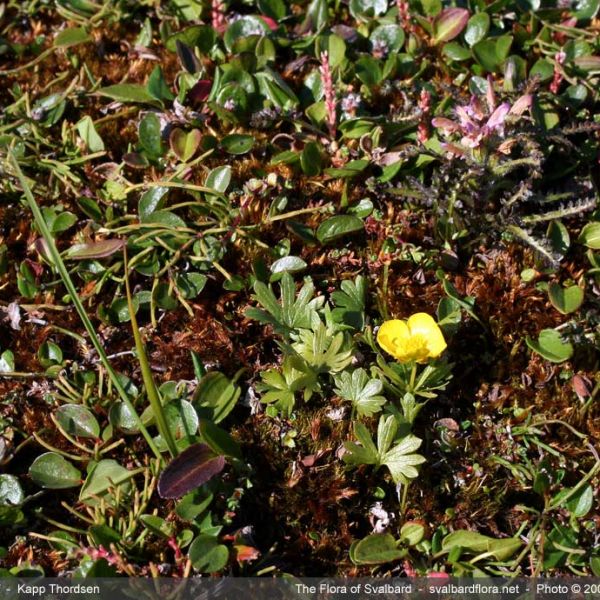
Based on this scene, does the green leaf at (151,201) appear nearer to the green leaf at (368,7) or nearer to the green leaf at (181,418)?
the green leaf at (181,418)

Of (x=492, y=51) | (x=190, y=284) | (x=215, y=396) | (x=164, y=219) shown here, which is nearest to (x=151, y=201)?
(x=164, y=219)

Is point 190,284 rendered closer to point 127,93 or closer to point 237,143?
point 237,143

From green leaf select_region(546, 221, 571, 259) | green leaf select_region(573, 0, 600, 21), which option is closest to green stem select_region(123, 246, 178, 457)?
green leaf select_region(546, 221, 571, 259)

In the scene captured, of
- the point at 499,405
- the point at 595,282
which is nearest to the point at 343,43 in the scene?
the point at 595,282

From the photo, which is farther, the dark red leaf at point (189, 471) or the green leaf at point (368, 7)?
the green leaf at point (368, 7)

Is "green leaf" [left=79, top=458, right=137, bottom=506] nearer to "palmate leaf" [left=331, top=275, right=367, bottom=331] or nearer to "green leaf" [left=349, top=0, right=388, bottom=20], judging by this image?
"palmate leaf" [left=331, top=275, right=367, bottom=331]

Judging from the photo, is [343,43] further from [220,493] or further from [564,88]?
[220,493]

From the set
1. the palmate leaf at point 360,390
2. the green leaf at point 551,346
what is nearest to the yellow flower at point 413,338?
the palmate leaf at point 360,390
